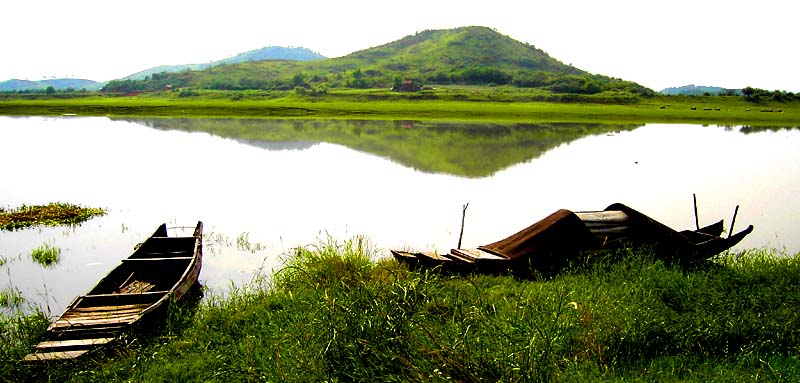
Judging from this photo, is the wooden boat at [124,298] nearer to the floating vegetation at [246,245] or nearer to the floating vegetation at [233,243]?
the floating vegetation at [233,243]

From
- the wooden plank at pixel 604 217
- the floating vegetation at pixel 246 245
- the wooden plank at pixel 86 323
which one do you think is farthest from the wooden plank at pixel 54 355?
the wooden plank at pixel 604 217

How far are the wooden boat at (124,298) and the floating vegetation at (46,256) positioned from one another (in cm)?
259

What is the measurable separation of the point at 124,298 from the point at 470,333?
6.70 m

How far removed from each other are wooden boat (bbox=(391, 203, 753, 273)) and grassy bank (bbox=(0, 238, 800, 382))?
58 centimetres

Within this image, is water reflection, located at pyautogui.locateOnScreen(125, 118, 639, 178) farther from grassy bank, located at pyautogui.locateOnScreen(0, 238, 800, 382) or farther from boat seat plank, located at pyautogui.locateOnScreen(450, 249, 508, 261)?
grassy bank, located at pyautogui.locateOnScreen(0, 238, 800, 382)

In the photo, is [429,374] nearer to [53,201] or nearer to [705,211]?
[705,211]

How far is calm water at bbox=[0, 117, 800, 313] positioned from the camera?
15930 millimetres

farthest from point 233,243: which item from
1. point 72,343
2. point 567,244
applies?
point 567,244

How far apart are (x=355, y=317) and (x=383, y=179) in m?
19.4

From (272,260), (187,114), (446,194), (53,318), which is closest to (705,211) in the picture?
(446,194)

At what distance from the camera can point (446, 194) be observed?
76.7ft

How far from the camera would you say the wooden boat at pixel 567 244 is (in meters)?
12.1

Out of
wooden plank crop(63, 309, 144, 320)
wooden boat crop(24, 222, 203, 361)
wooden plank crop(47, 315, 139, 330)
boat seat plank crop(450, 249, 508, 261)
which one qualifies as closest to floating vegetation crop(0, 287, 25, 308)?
wooden boat crop(24, 222, 203, 361)

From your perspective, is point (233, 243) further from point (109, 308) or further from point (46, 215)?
point (46, 215)
